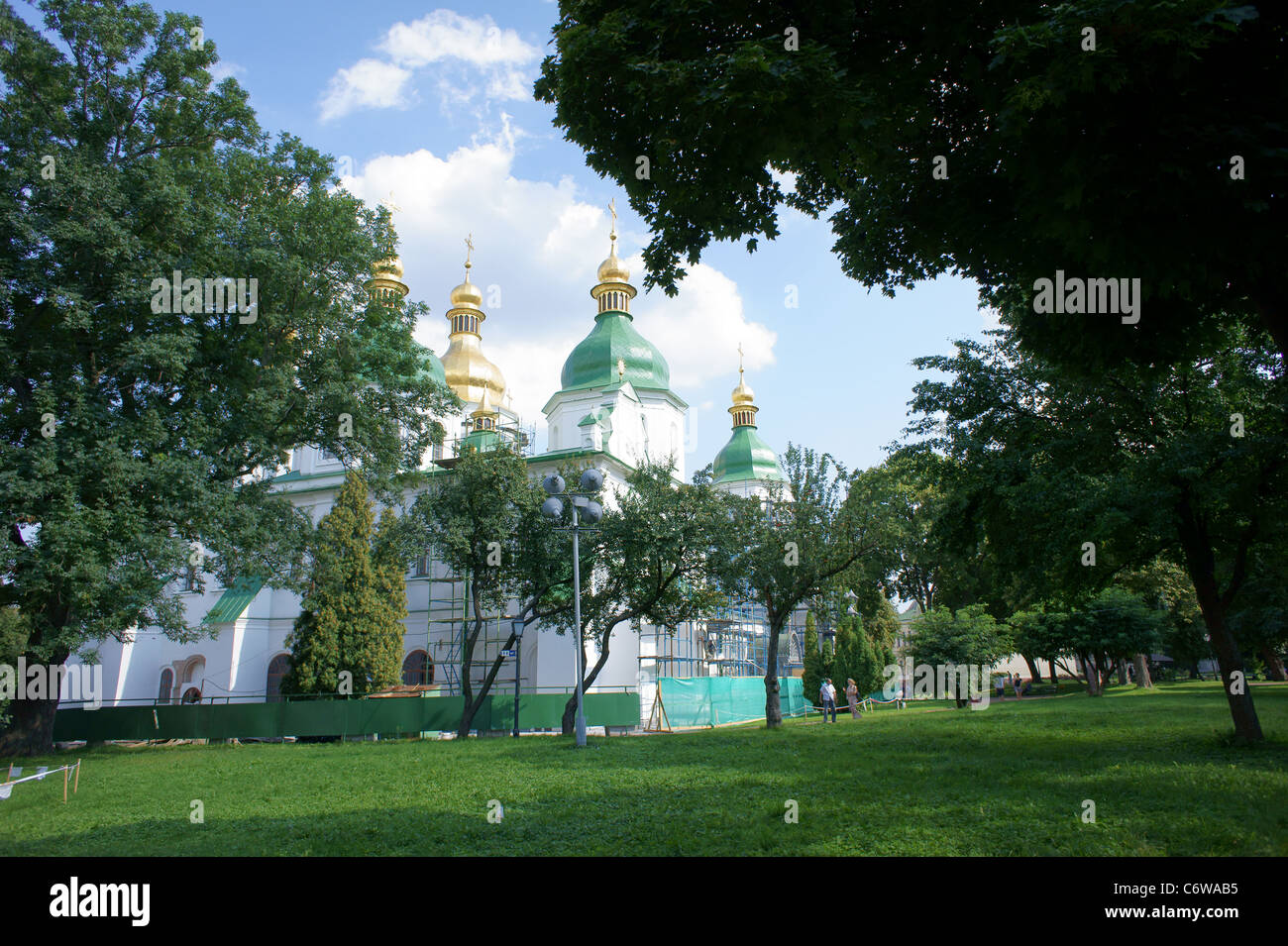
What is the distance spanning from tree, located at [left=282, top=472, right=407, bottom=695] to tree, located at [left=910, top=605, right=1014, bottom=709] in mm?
20408

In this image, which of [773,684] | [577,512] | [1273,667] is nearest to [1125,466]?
[577,512]

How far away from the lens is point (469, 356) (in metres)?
48.9

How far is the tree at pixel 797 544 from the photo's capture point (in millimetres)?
22844

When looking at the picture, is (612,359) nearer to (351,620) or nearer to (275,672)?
(351,620)

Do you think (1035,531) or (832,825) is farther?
(1035,531)

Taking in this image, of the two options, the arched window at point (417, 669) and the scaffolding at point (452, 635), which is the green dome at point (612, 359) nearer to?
the scaffolding at point (452, 635)

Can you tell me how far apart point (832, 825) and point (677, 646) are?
30782 mm

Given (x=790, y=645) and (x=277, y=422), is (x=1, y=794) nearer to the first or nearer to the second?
(x=277, y=422)

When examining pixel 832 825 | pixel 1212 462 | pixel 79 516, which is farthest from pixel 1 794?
pixel 1212 462

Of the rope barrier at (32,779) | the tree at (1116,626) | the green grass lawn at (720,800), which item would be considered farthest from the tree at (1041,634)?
the rope barrier at (32,779)

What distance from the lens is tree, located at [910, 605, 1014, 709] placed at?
30078mm

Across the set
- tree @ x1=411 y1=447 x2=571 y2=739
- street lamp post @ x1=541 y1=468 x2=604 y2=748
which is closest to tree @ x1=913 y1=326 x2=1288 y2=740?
street lamp post @ x1=541 y1=468 x2=604 y2=748

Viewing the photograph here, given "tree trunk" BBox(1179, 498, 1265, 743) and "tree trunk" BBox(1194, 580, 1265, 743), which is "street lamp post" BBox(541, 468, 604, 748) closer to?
"tree trunk" BBox(1179, 498, 1265, 743)

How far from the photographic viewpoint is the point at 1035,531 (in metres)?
13.5
